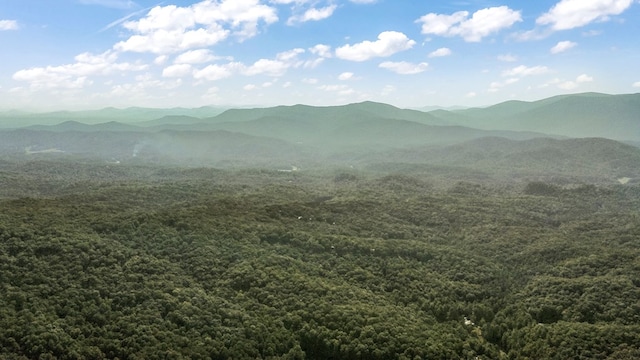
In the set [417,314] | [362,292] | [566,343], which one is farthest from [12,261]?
[566,343]

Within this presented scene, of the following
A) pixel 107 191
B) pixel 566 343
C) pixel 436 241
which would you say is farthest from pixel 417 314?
pixel 107 191

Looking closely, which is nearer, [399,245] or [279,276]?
[279,276]

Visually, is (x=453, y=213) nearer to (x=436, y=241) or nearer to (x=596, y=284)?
(x=436, y=241)

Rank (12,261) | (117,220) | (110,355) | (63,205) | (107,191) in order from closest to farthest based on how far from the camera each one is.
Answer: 1. (110,355)
2. (12,261)
3. (117,220)
4. (63,205)
5. (107,191)

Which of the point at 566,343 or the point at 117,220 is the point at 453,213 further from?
the point at 117,220

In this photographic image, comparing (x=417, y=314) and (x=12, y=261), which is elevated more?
(x=12, y=261)

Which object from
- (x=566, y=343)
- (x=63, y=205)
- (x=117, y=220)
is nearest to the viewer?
(x=566, y=343)
